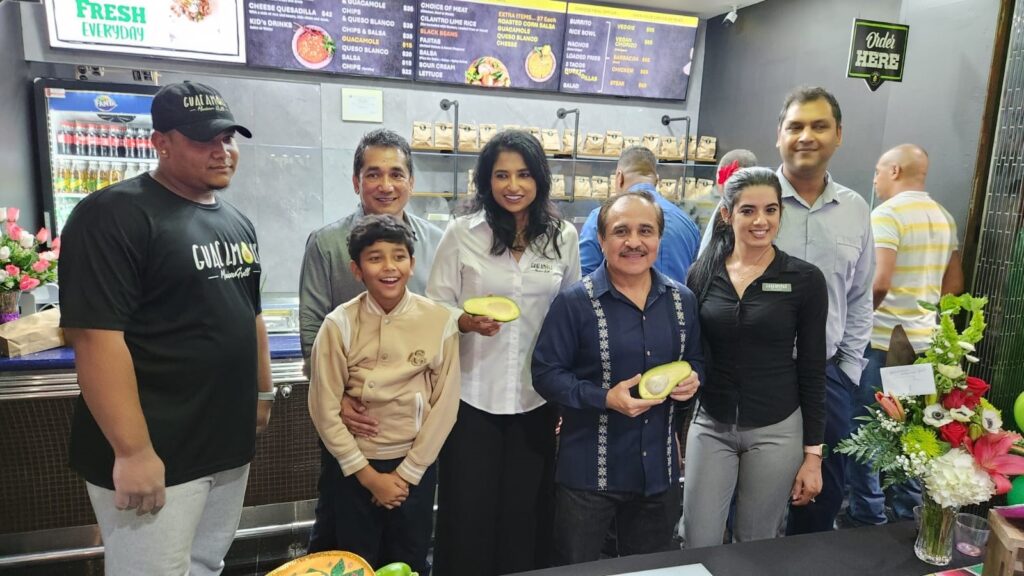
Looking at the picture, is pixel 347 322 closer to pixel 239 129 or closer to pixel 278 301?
pixel 239 129

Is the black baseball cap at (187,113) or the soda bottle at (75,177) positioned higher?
the black baseball cap at (187,113)

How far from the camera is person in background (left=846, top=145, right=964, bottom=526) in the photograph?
2.87m

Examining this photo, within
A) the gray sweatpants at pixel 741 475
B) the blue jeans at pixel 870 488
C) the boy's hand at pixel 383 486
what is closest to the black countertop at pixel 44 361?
the boy's hand at pixel 383 486

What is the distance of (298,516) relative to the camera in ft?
9.65

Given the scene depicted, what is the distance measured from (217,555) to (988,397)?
256cm

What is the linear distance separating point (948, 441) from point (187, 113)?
2.05 m

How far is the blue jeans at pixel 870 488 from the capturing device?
3014mm

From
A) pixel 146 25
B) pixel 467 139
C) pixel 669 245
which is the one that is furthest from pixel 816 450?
pixel 146 25

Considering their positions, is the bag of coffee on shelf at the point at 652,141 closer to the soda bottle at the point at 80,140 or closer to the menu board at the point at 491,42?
the menu board at the point at 491,42

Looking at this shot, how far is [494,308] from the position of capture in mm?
1867

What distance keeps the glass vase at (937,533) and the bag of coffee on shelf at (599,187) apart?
367cm

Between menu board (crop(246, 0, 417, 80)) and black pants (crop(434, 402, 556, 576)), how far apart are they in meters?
3.38

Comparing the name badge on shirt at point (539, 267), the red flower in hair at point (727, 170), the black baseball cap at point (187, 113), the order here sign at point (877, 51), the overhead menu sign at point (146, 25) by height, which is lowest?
the name badge on shirt at point (539, 267)

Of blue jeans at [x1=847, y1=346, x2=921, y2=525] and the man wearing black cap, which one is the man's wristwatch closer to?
blue jeans at [x1=847, y1=346, x2=921, y2=525]
